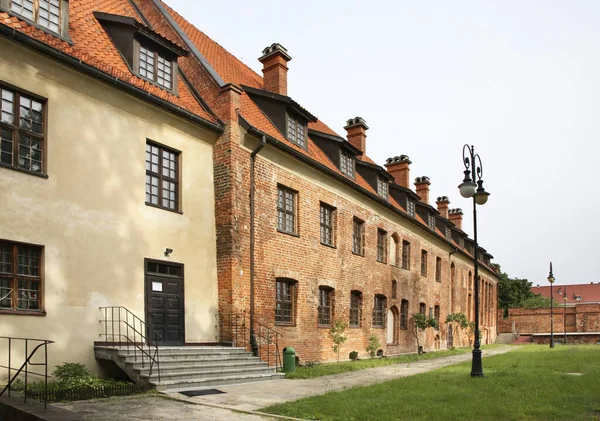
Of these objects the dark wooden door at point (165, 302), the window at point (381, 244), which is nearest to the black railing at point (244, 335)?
the dark wooden door at point (165, 302)

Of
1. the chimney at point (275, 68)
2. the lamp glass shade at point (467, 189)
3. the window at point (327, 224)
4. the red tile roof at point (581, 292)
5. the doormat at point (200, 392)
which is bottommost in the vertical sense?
the red tile roof at point (581, 292)

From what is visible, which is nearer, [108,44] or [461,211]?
[108,44]

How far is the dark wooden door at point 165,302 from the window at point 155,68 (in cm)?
514

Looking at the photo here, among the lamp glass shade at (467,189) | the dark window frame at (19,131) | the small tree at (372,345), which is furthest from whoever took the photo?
the small tree at (372,345)

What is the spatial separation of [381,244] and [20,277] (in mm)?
18237

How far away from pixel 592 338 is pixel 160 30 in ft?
167

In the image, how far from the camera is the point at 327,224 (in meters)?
21.6

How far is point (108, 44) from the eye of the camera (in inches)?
583

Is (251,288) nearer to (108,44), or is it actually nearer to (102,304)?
(102,304)

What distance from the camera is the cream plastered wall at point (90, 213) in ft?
37.1

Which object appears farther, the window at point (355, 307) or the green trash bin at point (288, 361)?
the window at point (355, 307)

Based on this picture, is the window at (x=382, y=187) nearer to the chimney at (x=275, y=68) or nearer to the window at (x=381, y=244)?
the window at (x=381, y=244)

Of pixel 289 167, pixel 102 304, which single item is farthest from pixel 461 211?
pixel 102 304

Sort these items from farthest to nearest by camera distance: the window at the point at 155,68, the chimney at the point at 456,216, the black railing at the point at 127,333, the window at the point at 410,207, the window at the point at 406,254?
the chimney at the point at 456,216
the window at the point at 410,207
the window at the point at 406,254
the window at the point at 155,68
the black railing at the point at 127,333
